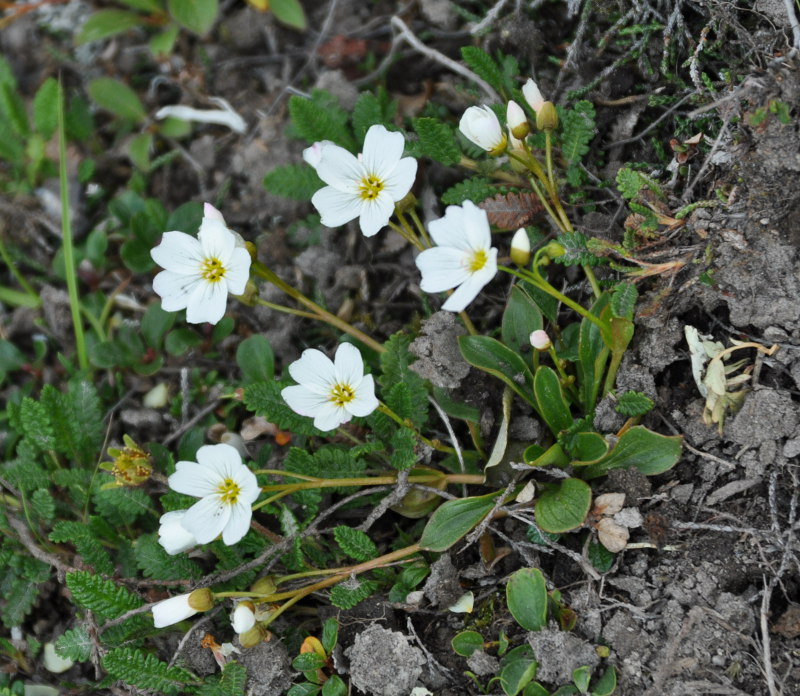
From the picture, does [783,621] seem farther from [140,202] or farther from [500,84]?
[140,202]

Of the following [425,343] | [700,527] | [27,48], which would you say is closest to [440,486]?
[425,343]

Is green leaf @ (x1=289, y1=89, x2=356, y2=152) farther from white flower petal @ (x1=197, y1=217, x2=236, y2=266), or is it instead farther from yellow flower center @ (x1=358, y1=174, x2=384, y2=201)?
white flower petal @ (x1=197, y1=217, x2=236, y2=266)

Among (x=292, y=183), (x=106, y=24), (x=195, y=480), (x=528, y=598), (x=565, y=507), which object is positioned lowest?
(x=528, y=598)

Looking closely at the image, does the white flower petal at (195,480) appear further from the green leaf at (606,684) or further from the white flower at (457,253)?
the green leaf at (606,684)

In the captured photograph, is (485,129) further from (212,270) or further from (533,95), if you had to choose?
(212,270)

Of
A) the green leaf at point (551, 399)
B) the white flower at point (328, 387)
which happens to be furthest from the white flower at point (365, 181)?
the green leaf at point (551, 399)

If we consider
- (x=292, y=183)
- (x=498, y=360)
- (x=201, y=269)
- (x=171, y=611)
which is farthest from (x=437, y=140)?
(x=171, y=611)
